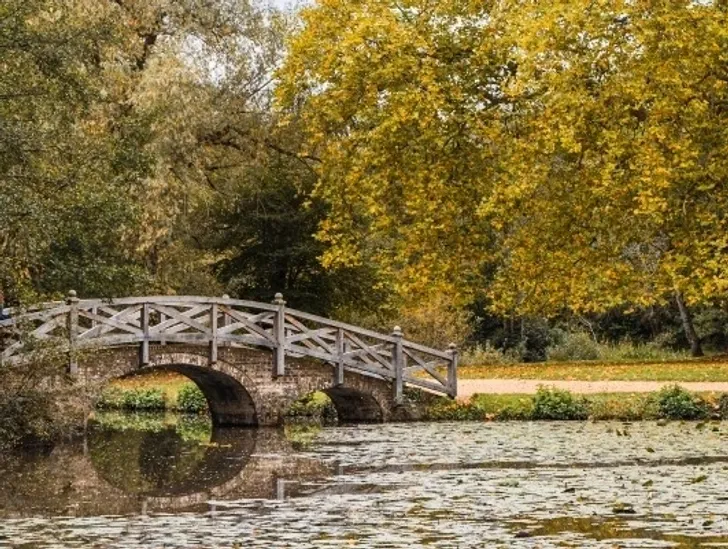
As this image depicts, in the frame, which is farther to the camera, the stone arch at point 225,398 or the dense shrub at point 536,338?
the dense shrub at point 536,338

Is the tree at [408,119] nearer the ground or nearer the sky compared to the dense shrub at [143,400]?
nearer the sky

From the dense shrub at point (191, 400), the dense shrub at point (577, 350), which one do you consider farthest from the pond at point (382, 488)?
the dense shrub at point (577, 350)

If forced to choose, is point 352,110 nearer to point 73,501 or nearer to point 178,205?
point 178,205

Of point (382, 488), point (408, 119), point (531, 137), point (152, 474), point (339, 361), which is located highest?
point (408, 119)

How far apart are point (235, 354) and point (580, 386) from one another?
8270 millimetres

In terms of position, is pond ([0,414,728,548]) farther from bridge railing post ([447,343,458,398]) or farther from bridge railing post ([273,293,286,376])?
bridge railing post ([447,343,458,398])

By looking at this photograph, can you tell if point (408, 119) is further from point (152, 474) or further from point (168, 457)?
point (152, 474)

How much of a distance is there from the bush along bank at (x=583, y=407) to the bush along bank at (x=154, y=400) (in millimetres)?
7068

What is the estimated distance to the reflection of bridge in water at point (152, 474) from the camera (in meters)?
17.9

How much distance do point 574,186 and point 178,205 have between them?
10776 millimetres

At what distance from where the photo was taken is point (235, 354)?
2925 cm

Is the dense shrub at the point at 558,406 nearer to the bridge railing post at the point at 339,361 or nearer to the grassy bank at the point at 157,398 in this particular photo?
the bridge railing post at the point at 339,361

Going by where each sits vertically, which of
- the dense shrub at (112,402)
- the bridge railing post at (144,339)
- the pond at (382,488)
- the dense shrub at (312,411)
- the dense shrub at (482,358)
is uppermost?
the dense shrub at (482,358)

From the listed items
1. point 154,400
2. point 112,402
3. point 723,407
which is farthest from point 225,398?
point 723,407
